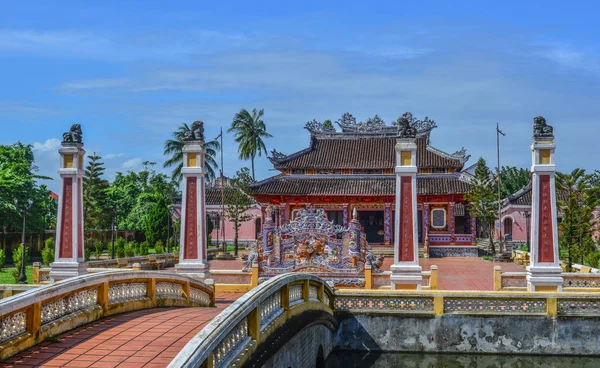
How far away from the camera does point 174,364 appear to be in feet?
19.6

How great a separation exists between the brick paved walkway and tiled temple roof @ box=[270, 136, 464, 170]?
36.7 metres

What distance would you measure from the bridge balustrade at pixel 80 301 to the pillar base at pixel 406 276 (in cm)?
581

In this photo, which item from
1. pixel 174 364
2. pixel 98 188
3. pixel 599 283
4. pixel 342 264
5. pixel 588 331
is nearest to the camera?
pixel 174 364

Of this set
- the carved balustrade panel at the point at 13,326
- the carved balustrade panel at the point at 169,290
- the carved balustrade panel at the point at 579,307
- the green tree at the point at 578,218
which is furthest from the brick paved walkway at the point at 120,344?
the green tree at the point at 578,218

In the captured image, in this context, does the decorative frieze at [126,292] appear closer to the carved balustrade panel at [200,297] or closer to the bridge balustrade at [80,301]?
the bridge balustrade at [80,301]

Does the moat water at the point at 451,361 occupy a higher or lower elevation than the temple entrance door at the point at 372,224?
lower

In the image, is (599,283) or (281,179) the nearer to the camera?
(599,283)

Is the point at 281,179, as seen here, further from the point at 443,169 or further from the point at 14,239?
the point at 14,239

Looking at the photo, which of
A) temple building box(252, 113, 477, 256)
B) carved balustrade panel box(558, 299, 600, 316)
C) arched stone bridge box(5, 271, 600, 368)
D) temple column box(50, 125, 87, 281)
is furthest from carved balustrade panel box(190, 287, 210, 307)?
temple building box(252, 113, 477, 256)

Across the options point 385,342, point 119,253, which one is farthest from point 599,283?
point 119,253

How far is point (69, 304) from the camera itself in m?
9.80

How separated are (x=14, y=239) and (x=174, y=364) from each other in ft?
122

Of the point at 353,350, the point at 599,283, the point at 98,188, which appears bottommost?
the point at 353,350

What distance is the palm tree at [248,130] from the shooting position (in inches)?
2621
